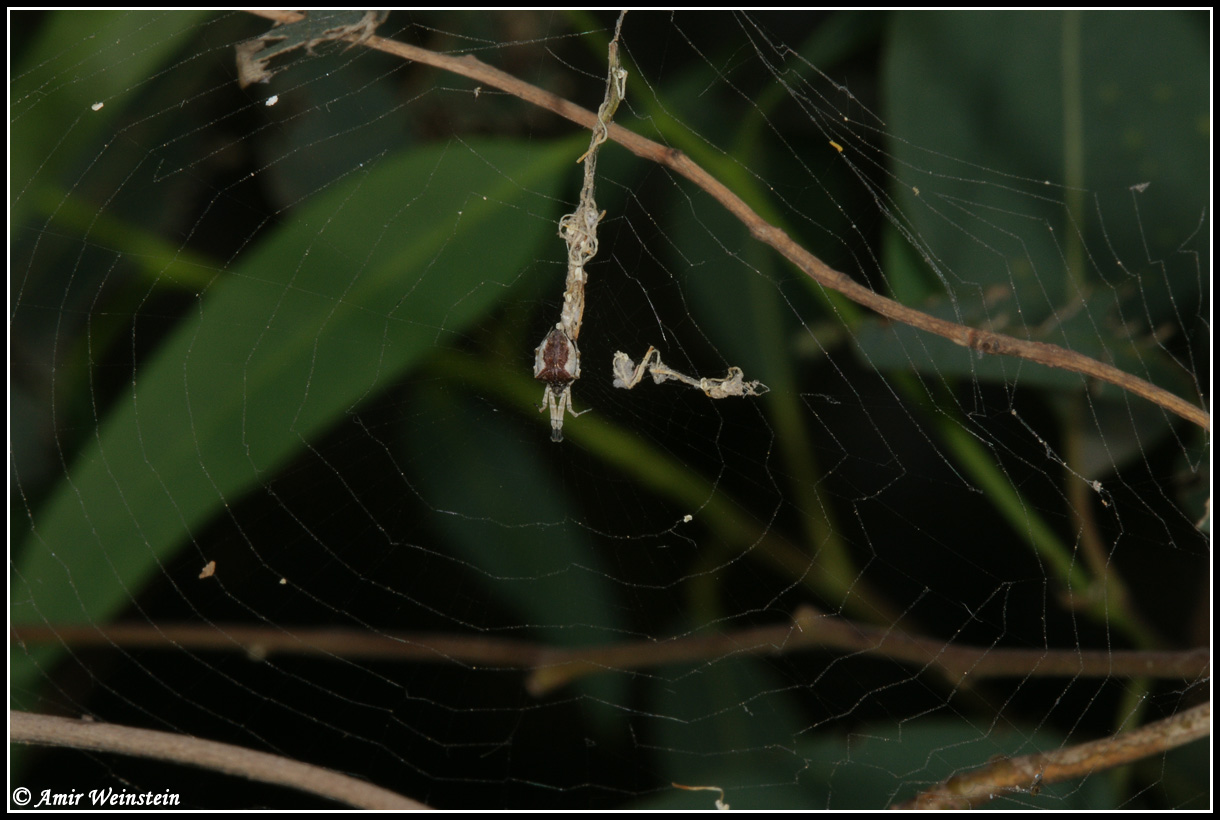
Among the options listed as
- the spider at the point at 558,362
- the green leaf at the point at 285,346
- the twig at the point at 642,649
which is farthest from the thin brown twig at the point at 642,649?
the spider at the point at 558,362

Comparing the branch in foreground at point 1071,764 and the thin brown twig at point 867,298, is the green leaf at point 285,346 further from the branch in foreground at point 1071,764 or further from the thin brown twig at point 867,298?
the branch in foreground at point 1071,764

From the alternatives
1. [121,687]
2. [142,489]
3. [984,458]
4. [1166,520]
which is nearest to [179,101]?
[142,489]

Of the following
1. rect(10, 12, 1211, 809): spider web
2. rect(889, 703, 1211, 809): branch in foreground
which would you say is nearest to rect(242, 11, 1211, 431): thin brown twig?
rect(10, 12, 1211, 809): spider web

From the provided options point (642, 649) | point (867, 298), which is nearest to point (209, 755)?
point (642, 649)

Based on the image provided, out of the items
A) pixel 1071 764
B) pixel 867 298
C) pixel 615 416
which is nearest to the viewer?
pixel 867 298

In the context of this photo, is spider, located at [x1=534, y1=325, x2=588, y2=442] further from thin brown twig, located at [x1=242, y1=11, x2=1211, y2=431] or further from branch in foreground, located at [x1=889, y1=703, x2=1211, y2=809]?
branch in foreground, located at [x1=889, y1=703, x2=1211, y2=809]

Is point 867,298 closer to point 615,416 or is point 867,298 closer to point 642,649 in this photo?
point 615,416
